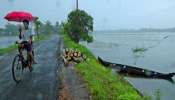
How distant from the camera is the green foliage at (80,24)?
2547 inches

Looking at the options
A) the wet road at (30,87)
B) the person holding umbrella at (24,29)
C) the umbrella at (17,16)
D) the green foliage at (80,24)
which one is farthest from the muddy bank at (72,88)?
the green foliage at (80,24)

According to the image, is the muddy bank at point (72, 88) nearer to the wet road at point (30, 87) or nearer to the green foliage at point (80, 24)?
the wet road at point (30, 87)

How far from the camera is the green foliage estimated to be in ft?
212

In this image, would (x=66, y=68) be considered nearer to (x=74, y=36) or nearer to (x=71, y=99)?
(x=71, y=99)

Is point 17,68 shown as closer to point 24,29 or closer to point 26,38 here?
point 26,38

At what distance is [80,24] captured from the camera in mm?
65625

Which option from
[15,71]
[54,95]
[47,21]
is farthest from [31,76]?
[47,21]

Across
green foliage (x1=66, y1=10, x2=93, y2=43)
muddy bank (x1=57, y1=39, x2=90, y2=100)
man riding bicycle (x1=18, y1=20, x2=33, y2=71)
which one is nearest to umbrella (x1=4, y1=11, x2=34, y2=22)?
man riding bicycle (x1=18, y1=20, x2=33, y2=71)

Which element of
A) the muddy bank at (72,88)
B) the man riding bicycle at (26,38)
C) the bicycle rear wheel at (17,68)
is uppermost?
the man riding bicycle at (26,38)

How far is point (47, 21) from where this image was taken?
164125 mm

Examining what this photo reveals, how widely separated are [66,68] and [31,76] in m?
5.09

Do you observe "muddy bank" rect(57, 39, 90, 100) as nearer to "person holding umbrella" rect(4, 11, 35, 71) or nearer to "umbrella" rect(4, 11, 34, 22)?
"person holding umbrella" rect(4, 11, 35, 71)

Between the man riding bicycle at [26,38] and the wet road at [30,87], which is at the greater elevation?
the man riding bicycle at [26,38]

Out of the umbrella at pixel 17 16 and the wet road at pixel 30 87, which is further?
the umbrella at pixel 17 16
